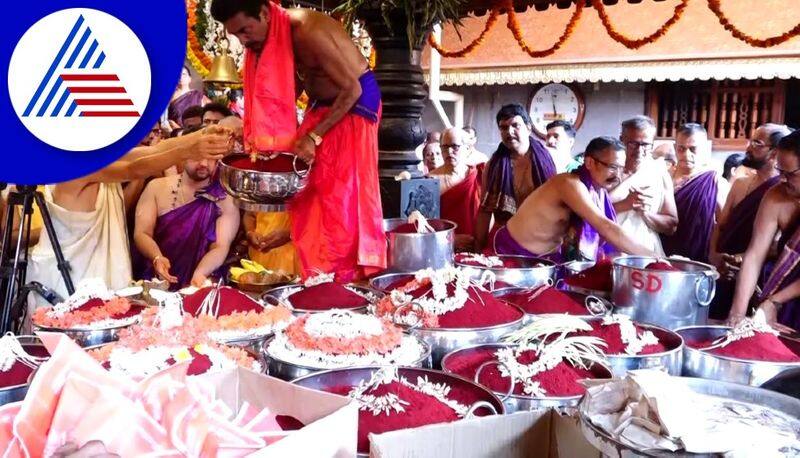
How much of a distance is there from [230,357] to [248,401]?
35cm

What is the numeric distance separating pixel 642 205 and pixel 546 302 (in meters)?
1.75

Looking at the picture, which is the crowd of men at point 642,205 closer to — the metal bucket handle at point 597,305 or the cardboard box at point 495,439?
the metal bucket handle at point 597,305

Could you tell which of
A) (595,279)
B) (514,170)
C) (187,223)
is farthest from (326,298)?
(514,170)

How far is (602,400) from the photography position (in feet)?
2.72

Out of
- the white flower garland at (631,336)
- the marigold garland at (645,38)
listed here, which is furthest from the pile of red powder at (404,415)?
the marigold garland at (645,38)

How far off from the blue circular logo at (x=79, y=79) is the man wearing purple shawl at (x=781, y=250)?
1868 mm

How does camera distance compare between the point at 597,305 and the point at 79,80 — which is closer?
the point at 79,80

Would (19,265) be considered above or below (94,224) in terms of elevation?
below

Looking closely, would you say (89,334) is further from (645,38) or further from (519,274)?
(645,38)

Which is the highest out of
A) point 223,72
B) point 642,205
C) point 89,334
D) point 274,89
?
point 223,72

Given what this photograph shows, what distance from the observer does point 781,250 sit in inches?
88.7

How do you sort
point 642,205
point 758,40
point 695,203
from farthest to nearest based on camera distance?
point 758,40, point 695,203, point 642,205

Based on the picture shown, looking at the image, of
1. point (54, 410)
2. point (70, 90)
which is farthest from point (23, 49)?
point (54, 410)

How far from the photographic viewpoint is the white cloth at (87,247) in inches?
98.7
